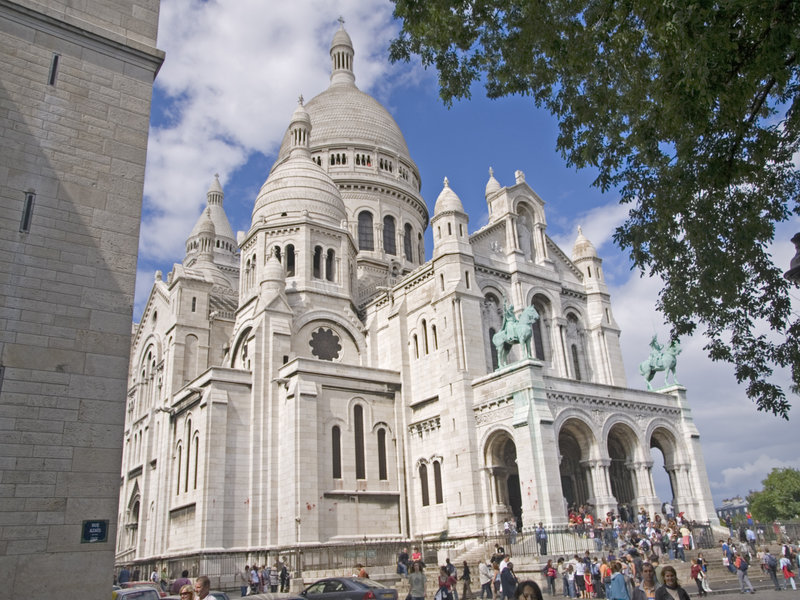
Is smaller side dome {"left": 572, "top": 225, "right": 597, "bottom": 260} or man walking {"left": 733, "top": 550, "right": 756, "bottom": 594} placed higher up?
smaller side dome {"left": 572, "top": 225, "right": 597, "bottom": 260}

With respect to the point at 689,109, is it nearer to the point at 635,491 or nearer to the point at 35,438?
the point at 35,438

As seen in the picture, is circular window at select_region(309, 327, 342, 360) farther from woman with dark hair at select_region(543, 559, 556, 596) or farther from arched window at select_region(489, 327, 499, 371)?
woman with dark hair at select_region(543, 559, 556, 596)

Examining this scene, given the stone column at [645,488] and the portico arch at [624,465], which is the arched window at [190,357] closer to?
the portico arch at [624,465]

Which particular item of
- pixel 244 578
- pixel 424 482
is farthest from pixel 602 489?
pixel 244 578

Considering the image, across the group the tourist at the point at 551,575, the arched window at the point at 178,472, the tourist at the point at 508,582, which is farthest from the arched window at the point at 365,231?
the tourist at the point at 508,582

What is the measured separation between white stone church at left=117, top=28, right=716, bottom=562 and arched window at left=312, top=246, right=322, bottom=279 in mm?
72

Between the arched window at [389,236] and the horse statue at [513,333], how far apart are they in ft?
70.2

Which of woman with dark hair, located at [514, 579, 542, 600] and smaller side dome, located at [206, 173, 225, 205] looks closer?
woman with dark hair, located at [514, 579, 542, 600]

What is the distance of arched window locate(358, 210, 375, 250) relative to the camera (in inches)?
1977

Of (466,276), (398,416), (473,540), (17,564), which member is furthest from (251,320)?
(17,564)

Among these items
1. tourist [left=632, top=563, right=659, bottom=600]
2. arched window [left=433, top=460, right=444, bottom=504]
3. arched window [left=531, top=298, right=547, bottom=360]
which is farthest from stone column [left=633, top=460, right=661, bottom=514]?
tourist [left=632, top=563, right=659, bottom=600]

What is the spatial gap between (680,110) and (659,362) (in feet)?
90.4

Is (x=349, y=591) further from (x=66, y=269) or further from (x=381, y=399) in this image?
(x=381, y=399)

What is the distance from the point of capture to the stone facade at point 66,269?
43.4ft
